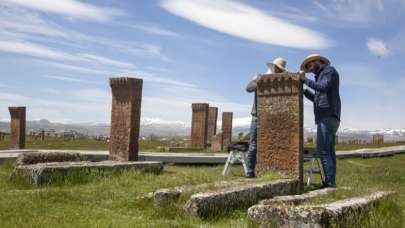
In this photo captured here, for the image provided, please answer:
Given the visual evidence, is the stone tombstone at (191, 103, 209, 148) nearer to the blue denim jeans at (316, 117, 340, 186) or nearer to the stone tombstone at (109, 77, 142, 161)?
the stone tombstone at (109, 77, 142, 161)

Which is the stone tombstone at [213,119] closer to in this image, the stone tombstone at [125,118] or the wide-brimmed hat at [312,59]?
the stone tombstone at [125,118]

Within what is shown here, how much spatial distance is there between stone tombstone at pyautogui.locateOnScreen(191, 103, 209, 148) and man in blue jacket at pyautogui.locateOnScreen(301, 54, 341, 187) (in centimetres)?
1754

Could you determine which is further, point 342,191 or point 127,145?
point 127,145

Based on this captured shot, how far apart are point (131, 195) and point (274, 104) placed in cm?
303

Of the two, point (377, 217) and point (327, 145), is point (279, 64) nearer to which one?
point (327, 145)

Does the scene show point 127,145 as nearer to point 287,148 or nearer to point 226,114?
point 287,148

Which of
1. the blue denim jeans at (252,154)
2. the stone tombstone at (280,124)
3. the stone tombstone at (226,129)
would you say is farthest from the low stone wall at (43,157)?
the stone tombstone at (226,129)

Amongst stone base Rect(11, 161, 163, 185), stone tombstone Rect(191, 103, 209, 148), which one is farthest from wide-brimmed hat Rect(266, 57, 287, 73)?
stone tombstone Rect(191, 103, 209, 148)

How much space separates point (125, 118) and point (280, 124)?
5.33m

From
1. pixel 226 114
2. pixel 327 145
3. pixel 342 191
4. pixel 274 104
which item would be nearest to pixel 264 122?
pixel 274 104

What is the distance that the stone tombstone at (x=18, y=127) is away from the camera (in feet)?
70.5

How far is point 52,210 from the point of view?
678 centimetres

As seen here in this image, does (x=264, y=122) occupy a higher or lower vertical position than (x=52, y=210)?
higher

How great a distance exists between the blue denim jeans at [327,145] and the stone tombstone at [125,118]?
5615 mm
